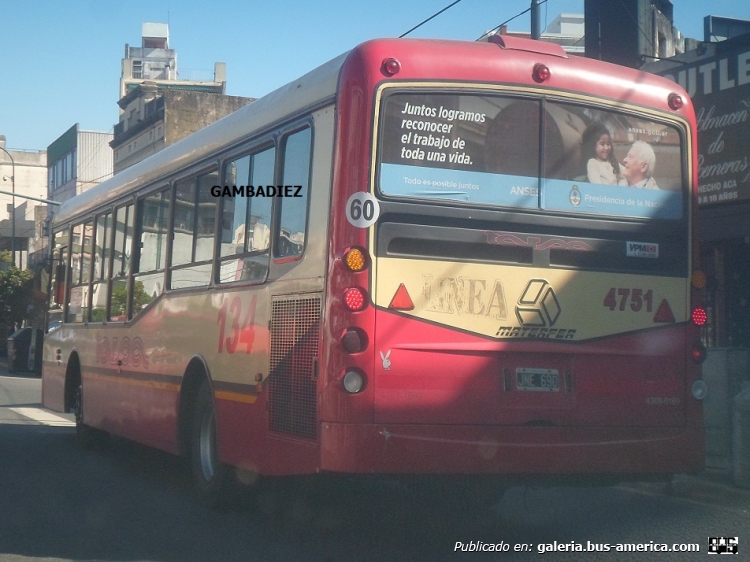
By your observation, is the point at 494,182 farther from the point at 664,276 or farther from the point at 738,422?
the point at 738,422

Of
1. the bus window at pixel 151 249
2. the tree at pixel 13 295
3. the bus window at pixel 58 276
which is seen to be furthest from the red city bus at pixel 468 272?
the tree at pixel 13 295

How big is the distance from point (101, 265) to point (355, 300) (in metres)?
6.59

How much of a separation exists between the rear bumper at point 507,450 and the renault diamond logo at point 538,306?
25.7 inches

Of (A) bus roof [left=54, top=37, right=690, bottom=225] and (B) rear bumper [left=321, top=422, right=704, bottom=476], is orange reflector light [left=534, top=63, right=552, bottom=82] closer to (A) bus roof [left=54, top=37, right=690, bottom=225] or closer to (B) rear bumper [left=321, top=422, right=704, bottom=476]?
(A) bus roof [left=54, top=37, right=690, bottom=225]

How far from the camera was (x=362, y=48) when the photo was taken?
21.1 feet

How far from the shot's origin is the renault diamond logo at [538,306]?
6.51 m

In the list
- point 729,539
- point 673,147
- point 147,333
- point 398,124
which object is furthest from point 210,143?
point 729,539

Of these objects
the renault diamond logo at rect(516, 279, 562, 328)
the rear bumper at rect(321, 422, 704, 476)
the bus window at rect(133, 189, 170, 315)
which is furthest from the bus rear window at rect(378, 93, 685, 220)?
the bus window at rect(133, 189, 170, 315)

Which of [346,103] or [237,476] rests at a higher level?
[346,103]

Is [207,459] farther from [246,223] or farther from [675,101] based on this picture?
[675,101]

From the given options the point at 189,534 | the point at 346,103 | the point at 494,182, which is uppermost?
the point at 346,103

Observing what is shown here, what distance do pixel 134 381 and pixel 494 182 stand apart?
17.0 ft

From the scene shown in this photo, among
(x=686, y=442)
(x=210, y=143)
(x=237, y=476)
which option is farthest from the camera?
(x=210, y=143)

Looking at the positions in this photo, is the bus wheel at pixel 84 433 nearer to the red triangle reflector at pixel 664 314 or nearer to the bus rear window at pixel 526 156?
the bus rear window at pixel 526 156
